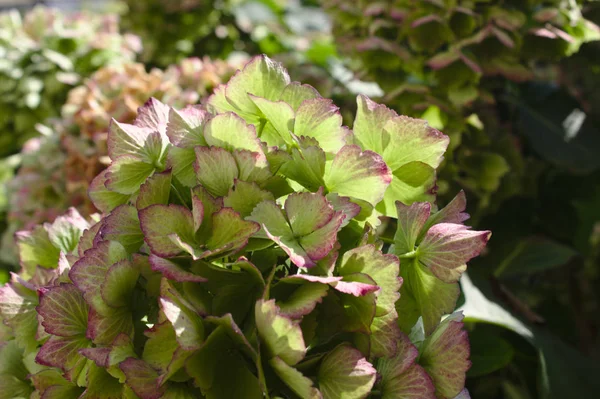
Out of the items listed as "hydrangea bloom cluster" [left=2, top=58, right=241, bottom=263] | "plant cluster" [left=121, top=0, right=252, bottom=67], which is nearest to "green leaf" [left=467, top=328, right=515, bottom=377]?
"hydrangea bloom cluster" [left=2, top=58, right=241, bottom=263]

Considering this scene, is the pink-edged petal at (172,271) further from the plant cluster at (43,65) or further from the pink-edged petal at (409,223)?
the plant cluster at (43,65)

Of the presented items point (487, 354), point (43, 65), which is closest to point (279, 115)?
point (487, 354)

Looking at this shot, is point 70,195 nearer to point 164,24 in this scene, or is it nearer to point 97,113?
point 97,113

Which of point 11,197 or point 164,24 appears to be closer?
point 11,197

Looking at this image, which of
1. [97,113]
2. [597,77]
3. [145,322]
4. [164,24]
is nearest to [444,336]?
[145,322]

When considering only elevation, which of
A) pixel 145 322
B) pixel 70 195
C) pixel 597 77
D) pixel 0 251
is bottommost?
pixel 0 251

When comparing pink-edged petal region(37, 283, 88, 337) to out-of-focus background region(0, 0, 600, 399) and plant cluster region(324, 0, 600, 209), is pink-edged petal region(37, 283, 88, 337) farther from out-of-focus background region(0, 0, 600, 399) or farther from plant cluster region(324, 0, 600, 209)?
plant cluster region(324, 0, 600, 209)

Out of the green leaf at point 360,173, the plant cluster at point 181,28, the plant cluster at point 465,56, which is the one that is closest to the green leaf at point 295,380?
the green leaf at point 360,173
